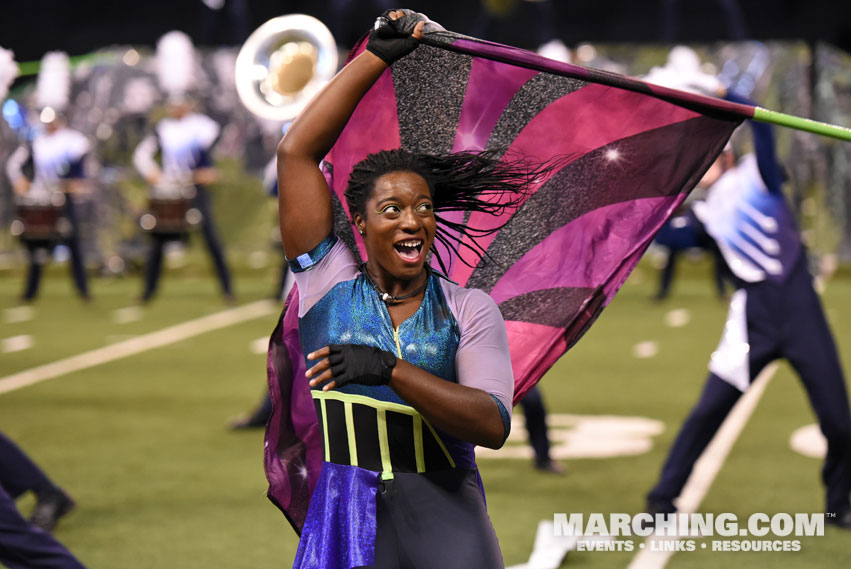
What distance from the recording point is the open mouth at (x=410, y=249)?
2768 mm

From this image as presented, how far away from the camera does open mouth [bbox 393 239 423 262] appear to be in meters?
2.77

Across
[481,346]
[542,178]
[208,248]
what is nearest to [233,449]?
[542,178]

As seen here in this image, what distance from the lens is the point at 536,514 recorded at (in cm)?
572

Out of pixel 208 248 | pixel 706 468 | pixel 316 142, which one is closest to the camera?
pixel 316 142

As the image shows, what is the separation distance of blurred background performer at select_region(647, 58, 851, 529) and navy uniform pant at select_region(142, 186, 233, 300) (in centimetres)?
946

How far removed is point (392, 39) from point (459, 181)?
371 mm

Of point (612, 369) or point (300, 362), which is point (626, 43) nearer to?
point (612, 369)

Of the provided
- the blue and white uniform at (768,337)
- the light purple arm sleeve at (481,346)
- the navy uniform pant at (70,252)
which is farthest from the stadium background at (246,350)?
the light purple arm sleeve at (481,346)

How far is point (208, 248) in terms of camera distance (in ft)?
47.1

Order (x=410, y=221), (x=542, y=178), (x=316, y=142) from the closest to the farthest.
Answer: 1. (x=410, y=221)
2. (x=316, y=142)
3. (x=542, y=178)

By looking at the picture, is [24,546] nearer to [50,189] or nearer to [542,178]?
[542,178]

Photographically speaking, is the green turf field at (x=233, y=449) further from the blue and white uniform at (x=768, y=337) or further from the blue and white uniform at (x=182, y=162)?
the blue and white uniform at (x=182, y=162)

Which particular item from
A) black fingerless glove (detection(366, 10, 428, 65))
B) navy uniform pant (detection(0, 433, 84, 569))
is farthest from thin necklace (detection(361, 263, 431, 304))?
navy uniform pant (detection(0, 433, 84, 569))

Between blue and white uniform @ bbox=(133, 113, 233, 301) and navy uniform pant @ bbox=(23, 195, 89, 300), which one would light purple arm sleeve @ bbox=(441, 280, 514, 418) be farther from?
navy uniform pant @ bbox=(23, 195, 89, 300)
